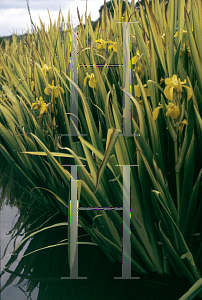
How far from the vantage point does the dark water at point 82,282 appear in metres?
0.77

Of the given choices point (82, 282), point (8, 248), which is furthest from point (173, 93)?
point (8, 248)

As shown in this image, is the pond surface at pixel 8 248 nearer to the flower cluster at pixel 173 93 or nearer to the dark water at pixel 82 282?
the dark water at pixel 82 282

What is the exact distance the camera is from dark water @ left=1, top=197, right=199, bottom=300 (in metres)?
0.77

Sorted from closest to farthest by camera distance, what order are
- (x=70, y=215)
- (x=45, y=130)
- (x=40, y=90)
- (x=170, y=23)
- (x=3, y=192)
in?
(x=70, y=215) < (x=170, y=23) < (x=45, y=130) < (x=40, y=90) < (x=3, y=192)

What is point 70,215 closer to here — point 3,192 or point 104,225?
point 104,225

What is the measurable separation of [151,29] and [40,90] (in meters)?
0.72

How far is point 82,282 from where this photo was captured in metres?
0.82

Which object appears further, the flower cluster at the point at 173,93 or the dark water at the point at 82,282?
the dark water at the point at 82,282

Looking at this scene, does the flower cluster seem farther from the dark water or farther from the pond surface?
the pond surface

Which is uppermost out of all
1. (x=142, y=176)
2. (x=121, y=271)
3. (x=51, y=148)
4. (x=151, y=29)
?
(x=151, y=29)

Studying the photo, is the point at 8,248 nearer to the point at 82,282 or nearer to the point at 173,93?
the point at 82,282

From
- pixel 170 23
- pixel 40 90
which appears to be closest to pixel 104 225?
pixel 170 23

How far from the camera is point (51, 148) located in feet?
3.94

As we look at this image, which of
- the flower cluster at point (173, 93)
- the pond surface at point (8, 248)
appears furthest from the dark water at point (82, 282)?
the flower cluster at point (173, 93)
